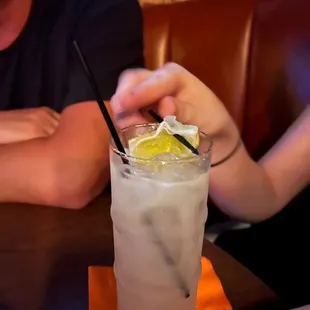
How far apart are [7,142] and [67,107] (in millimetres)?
184

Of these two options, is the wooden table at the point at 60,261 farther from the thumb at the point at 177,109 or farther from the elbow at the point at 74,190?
the thumb at the point at 177,109

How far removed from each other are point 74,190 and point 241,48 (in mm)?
965

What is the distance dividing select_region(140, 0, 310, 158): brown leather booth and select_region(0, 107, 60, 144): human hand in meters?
0.55

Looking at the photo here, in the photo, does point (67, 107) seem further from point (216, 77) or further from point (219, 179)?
point (216, 77)

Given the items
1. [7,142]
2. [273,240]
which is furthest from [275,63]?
[7,142]

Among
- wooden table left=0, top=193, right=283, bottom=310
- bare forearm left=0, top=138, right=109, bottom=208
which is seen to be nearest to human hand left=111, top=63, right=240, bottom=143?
wooden table left=0, top=193, right=283, bottom=310

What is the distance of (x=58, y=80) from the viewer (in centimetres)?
159

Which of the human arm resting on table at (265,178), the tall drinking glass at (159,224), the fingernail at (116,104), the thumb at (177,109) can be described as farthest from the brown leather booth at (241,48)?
the tall drinking glass at (159,224)

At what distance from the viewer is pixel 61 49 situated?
156 cm

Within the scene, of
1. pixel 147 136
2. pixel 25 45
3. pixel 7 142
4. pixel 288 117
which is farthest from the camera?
pixel 288 117

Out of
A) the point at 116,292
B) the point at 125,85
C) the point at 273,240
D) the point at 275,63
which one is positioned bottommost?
the point at 273,240

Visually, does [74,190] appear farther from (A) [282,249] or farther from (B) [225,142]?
(A) [282,249]

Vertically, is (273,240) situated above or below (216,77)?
below

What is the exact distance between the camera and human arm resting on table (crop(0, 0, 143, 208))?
125 cm
